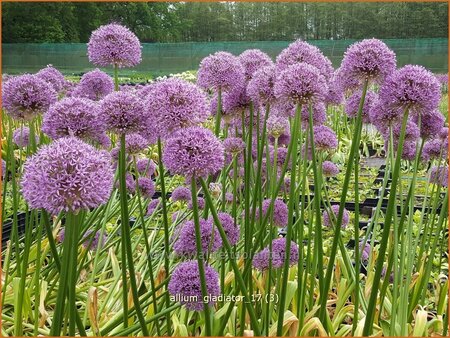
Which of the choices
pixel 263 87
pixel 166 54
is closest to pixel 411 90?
pixel 263 87

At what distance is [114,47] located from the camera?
135cm

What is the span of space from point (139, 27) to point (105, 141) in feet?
14.6

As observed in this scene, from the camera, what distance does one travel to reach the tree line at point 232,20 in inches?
190

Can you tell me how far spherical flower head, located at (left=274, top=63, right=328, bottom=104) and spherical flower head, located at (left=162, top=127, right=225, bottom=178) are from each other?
0.26m

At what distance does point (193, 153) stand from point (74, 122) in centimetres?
33

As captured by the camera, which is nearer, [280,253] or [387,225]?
[387,225]

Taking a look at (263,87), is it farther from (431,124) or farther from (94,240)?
(94,240)

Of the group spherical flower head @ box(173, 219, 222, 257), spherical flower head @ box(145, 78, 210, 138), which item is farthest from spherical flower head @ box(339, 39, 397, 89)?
spherical flower head @ box(173, 219, 222, 257)

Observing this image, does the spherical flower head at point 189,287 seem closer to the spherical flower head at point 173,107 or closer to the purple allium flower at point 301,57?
the spherical flower head at point 173,107

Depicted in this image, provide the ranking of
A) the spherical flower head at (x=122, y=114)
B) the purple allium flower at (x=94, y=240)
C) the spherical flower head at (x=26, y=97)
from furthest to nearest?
1. the purple allium flower at (x=94, y=240)
2. the spherical flower head at (x=26, y=97)
3. the spherical flower head at (x=122, y=114)

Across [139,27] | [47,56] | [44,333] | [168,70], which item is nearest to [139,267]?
[44,333]

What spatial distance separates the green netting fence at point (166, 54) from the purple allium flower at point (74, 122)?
19.1ft

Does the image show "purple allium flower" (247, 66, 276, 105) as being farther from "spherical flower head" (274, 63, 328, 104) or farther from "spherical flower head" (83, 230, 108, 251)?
"spherical flower head" (83, 230, 108, 251)

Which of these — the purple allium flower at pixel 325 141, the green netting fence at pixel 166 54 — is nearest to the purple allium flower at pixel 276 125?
the purple allium flower at pixel 325 141
